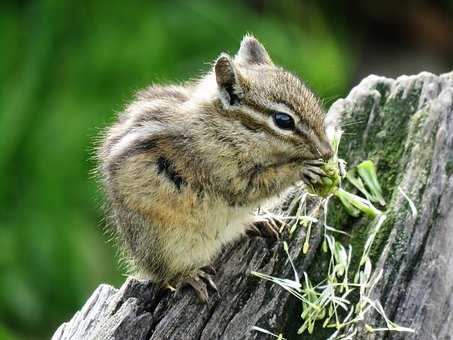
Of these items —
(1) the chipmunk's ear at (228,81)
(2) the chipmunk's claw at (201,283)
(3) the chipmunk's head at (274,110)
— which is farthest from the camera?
(1) the chipmunk's ear at (228,81)

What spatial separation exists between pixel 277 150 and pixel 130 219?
0.74m

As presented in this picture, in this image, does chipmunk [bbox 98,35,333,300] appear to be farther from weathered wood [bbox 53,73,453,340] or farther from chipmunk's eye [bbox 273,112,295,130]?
weathered wood [bbox 53,73,453,340]

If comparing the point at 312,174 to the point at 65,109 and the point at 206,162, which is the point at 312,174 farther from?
the point at 65,109

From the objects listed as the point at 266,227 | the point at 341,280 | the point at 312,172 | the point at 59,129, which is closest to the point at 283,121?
the point at 312,172

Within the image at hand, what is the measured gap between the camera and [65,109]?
718 centimetres

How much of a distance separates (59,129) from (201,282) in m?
2.99

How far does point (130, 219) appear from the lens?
4.85 meters

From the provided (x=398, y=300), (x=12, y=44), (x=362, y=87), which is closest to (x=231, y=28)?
(x=12, y=44)

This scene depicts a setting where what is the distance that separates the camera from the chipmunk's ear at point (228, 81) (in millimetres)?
4895

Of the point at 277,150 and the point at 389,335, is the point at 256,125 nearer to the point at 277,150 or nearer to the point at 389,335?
the point at 277,150

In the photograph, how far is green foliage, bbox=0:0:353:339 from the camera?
7.07m

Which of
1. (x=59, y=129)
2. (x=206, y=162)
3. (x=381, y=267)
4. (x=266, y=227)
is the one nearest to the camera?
(x=381, y=267)

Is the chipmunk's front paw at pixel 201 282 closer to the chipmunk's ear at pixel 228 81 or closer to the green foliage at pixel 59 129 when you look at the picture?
the chipmunk's ear at pixel 228 81

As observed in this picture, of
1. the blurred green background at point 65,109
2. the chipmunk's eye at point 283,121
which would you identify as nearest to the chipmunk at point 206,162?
the chipmunk's eye at point 283,121
